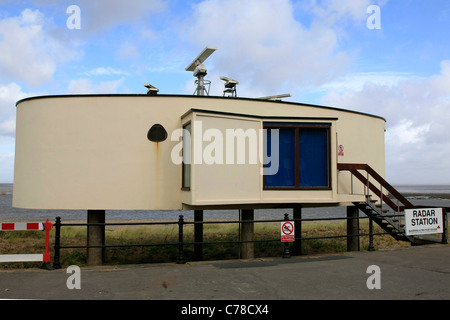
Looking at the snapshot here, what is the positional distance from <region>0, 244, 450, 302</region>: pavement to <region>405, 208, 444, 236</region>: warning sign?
247cm

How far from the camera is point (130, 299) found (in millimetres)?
6695

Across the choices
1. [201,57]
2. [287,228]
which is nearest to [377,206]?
[287,228]

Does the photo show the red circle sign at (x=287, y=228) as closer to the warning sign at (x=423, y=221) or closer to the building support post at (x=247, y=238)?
the building support post at (x=247, y=238)

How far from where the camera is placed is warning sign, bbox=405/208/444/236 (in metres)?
12.8

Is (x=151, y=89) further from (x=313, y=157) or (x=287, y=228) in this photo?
(x=287, y=228)

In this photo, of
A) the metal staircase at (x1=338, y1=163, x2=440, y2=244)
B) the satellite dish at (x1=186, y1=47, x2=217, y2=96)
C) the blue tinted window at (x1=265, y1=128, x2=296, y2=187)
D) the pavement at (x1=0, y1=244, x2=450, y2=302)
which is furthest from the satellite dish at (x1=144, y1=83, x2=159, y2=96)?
the metal staircase at (x1=338, y1=163, x2=440, y2=244)

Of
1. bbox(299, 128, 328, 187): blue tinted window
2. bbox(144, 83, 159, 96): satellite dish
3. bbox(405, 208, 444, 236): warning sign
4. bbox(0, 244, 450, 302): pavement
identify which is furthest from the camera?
bbox(144, 83, 159, 96): satellite dish

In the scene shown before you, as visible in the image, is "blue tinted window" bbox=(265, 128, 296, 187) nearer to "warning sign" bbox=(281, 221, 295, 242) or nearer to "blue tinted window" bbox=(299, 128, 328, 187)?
"blue tinted window" bbox=(299, 128, 328, 187)

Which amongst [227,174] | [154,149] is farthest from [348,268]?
[154,149]

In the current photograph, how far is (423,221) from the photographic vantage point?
13180mm

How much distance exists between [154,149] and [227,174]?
219cm

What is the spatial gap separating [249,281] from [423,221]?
25.6 ft

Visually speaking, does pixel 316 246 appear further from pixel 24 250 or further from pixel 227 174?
pixel 24 250
